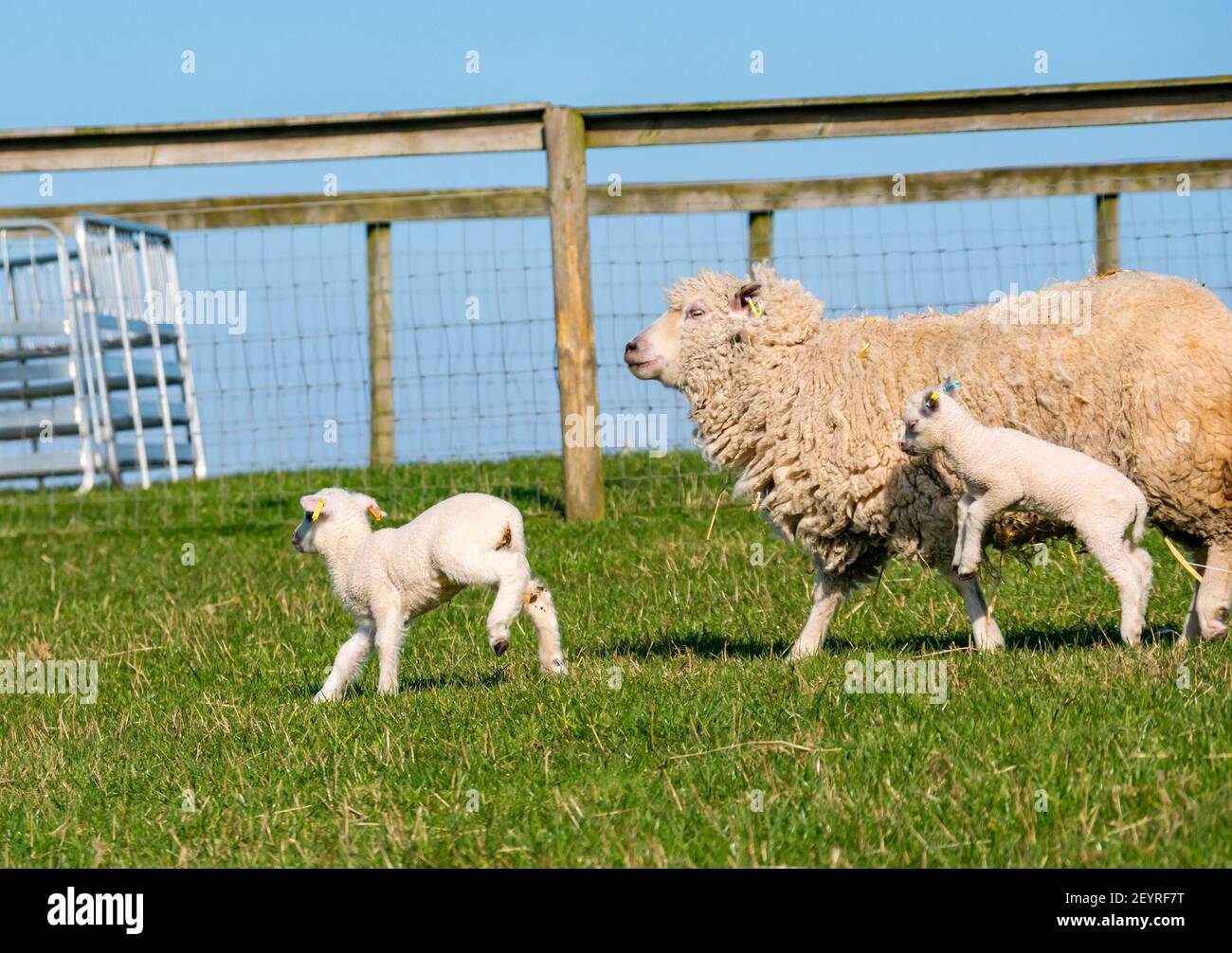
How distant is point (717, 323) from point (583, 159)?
309 centimetres

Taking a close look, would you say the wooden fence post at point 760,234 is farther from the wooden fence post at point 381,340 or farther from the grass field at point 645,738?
the grass field at point 645,738

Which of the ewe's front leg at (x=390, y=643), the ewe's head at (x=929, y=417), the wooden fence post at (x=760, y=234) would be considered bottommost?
the ewe's front leg at (x=390, y=643)

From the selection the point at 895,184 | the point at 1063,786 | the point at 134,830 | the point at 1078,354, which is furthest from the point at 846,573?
the point at 895,184

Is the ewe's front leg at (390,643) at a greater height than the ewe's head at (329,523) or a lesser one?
lesser

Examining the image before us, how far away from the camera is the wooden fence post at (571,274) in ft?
27.3

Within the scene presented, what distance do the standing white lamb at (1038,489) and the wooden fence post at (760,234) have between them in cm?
485

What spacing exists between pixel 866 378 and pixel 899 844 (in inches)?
98.6

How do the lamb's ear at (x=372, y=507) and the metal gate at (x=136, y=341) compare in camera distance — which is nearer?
the lamb's ear at (x=372, y=507)

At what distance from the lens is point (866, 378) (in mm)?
5270

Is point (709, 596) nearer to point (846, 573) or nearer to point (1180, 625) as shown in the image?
point (846, 573)

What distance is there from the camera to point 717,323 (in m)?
5.58

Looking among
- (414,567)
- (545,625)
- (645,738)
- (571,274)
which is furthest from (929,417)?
(571,274)

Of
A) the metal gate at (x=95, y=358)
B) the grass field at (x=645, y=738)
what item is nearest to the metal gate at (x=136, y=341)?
the metal gate at (x=95, y=358)

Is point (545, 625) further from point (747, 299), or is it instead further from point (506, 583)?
point (747, 299)
